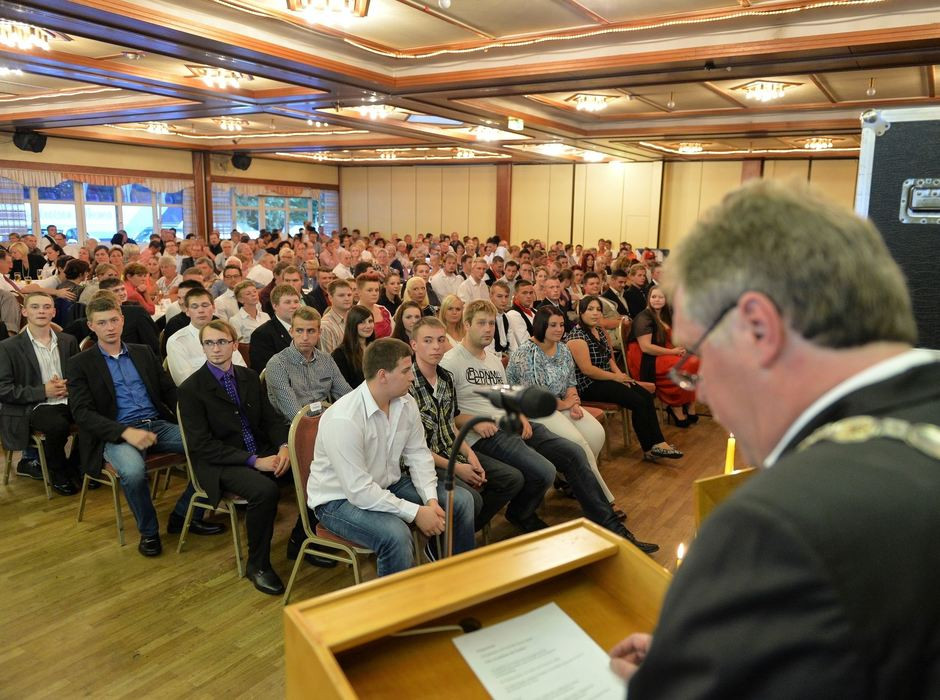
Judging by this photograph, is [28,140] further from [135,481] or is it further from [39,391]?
[135,481]

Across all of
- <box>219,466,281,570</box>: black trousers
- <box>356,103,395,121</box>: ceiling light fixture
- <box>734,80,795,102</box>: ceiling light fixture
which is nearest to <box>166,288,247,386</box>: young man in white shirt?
<box>219,466,281,570</box>: black trousers

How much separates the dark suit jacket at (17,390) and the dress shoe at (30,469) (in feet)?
1.25

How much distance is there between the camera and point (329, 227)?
19.0 meters

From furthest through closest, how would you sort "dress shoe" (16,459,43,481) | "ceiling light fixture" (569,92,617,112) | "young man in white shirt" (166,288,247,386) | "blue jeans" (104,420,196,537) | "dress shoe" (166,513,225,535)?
"ceiling light fixture" (569,92,617,112), "dress shoe" (16,459,43,481), "young man in white shirt" (166,288,247,386), "dress shoe" (166,513,225,535), "blue jeans" (104,420,196,537)

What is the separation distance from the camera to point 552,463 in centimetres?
377

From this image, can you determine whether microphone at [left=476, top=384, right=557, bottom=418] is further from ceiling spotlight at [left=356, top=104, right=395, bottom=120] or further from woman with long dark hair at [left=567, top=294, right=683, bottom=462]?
ceiling spotlight at [left=356, top=104, right=395, bottom=120]

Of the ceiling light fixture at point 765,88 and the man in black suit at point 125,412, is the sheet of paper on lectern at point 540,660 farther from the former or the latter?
the ceiling light fixture at point 765,88

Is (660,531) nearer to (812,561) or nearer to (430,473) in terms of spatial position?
(430,473)

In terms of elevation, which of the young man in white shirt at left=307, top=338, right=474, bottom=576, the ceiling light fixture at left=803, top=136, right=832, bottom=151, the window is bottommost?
the young man in white shirt at left=307, top=338, right=474, bottom=576

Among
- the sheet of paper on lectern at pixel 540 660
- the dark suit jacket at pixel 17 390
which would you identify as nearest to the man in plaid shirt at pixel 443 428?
the sheet of paper on lectern at pixel 540 660

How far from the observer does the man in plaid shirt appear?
3.39m

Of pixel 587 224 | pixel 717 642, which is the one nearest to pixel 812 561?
pixel 717 642

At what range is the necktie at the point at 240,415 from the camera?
3.45m

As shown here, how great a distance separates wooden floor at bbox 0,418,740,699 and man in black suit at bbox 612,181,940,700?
230cm
